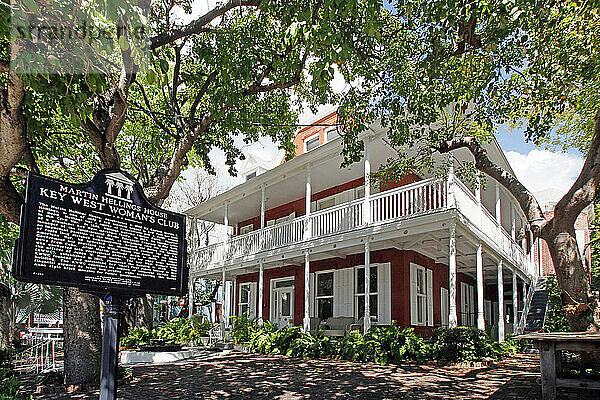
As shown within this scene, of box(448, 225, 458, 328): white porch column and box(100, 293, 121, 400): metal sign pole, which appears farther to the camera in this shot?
box(448, 225, 458, 328): white porch column

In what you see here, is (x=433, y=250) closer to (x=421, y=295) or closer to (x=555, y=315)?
(x=421, y=295)

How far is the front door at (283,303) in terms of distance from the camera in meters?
20.2

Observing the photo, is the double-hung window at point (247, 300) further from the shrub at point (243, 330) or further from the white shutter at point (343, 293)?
Answer: the white shutter at point (343, 293)

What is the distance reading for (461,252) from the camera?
1622 centimetres

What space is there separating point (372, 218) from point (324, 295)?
5.41 meters

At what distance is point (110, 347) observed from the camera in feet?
15.3

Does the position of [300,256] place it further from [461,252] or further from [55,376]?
[55,376]

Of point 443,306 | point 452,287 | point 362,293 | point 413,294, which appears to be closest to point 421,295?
point 413,294

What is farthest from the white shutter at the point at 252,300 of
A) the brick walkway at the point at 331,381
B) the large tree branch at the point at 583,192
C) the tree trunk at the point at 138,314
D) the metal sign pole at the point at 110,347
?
the metal sign pole at the point at 110,347

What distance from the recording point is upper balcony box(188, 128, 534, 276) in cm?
1285

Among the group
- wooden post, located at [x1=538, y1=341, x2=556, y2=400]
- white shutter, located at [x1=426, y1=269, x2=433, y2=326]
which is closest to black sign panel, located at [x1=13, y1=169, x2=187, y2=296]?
wooden post, located at [x1=538, y1=341, x2=556, y2=400]

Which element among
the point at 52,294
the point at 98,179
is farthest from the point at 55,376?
the point at 52,294

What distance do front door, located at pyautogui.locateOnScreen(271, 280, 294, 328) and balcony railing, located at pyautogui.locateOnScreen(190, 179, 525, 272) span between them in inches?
110

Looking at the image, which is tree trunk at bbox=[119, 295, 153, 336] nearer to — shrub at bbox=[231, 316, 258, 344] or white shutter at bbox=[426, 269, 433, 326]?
shrub at bbox=[231, 316, 258, 344]
